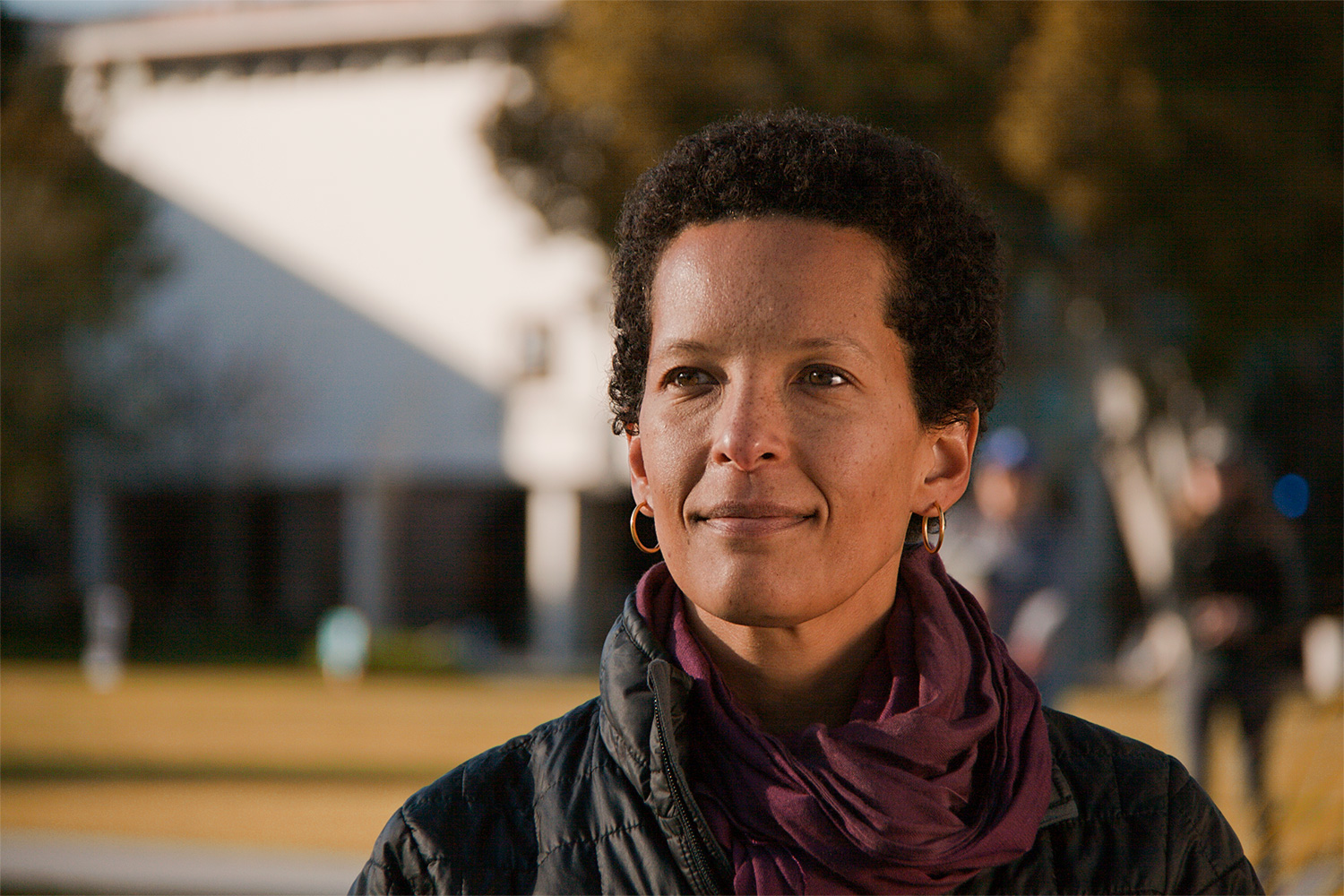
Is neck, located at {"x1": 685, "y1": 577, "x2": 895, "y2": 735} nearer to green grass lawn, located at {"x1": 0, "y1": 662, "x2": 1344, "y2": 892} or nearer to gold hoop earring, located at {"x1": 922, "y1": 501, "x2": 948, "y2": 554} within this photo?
gold hoop earring, located at {"x1": 922, "y1": 501, "x2": 948, "y2": 554}

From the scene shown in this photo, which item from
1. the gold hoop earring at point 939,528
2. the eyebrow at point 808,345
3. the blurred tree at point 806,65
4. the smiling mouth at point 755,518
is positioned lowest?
the smiling mouth at point 755,518

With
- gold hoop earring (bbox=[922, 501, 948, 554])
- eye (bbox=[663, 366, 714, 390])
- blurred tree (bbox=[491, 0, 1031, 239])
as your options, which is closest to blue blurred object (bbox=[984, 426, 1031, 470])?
gold hoop earring (bbox=[922, 501, 948, 554])

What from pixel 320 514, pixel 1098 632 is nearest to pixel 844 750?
pixel 1098 632

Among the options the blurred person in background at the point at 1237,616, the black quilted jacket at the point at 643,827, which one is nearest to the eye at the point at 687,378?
the black quilted jacket at the point at 643,827

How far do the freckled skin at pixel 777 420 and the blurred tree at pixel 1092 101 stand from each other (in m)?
12.4

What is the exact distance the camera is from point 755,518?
2.01 m

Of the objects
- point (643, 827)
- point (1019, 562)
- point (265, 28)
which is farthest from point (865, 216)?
point (265, 28)

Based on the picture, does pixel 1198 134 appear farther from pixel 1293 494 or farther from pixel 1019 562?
pixel 1293 494

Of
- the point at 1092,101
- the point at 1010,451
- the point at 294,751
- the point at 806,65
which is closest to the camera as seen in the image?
the point at 1010,451

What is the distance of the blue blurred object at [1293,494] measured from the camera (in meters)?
25.3

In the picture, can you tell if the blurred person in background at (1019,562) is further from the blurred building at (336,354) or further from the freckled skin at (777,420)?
the blurred building at (336,354)

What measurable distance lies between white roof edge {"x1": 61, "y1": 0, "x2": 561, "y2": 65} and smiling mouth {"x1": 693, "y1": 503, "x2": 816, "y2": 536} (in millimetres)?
28075

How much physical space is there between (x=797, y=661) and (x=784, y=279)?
0.56m

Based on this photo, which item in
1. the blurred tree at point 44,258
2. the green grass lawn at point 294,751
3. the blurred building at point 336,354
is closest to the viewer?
the green grass lawn at point 294,751
